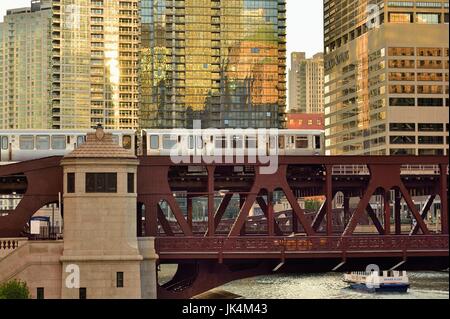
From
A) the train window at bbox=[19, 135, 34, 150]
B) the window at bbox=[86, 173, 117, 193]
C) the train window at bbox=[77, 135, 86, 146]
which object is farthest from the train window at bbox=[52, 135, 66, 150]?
the window at bbox=[86, 173, 117, 193]

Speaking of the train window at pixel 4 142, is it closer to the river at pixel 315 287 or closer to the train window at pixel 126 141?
the train window at pixel 126 141

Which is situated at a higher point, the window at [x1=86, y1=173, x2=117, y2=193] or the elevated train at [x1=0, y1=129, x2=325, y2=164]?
the elevated train at [x1=0, y1=129, x2=325, y2=164]

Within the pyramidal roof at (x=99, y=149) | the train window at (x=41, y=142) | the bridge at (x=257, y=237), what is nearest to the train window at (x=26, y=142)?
the train window at (x=41, y=142)

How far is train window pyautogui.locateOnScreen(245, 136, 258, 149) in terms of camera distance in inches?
3290

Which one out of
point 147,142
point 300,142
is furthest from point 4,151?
point 300,142

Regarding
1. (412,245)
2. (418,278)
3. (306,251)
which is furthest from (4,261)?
(418,278)

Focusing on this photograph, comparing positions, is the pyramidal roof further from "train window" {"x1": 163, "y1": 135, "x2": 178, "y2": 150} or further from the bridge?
"train window" {"x1": 163, "y1": 135, "x2": 178, "y2": 150}

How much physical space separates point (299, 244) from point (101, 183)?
45.4ft

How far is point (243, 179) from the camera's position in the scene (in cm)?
7669

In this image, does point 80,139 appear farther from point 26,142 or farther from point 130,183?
point 130,183

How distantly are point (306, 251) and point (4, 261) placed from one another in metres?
19.0

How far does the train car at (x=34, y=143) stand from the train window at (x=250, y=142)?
12.7m

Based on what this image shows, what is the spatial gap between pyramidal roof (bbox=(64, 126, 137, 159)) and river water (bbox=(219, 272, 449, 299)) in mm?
57035
